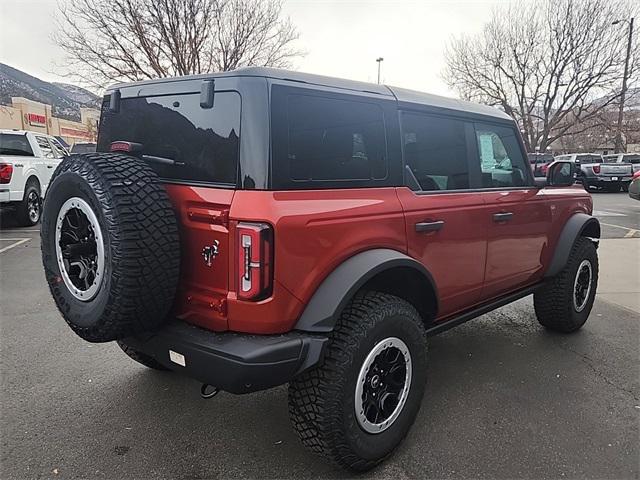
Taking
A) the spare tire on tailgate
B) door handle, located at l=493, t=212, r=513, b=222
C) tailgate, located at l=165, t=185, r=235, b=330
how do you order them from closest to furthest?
the spare tire on tailgate
tailgate, located at l=165, t=185, r=235, b=330
door handle, located at l=493, t=212, r=513, b=222

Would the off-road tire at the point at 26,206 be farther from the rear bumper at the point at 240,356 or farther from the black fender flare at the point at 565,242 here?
the black fender flare at the point at 565,242

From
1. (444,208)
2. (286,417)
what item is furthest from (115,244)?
(444,208)

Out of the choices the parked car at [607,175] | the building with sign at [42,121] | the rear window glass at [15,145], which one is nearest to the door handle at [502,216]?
the rear window glass at [15,145]

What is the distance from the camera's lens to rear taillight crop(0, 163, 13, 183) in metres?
9.16

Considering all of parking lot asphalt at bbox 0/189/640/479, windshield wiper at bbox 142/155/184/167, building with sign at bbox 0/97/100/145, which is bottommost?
parking lot asphalt at bbox 0/189/640/479

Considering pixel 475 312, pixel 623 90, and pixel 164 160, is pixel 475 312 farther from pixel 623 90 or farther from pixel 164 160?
pixel 623 90

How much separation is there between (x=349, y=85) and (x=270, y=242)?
3.42 feet

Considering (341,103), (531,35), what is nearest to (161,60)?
(341,103)

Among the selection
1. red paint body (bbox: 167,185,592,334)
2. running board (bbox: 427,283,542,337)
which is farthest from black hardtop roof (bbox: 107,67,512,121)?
running board (bbox: 427,283,542,337)

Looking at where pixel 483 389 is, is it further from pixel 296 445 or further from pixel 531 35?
pixel 531 35

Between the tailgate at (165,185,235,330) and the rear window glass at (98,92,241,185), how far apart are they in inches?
4.0

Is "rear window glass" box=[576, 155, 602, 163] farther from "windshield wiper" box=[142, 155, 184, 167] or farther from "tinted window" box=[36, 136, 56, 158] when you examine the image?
"windshield wiper" box=[142, 155, 184, 167]

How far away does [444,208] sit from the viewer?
2.88 meters

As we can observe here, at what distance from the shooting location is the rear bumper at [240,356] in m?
2.00
